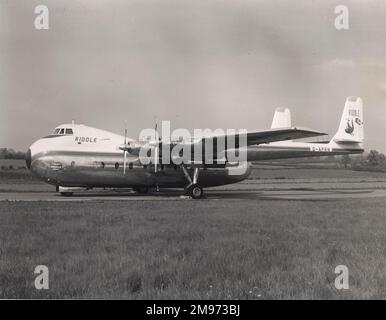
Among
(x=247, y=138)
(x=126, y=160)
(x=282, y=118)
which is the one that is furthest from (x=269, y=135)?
(x=126, y=160)

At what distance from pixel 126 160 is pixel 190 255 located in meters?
11.9

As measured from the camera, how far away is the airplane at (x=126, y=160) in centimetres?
1691

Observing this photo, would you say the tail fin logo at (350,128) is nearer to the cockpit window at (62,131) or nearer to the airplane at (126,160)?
the airplane at (126,160)

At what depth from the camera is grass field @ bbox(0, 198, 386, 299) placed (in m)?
5.01

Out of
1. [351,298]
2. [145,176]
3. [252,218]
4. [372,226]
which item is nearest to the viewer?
[351,298]

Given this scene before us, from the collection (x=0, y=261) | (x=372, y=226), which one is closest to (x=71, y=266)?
(x=0, y=261)

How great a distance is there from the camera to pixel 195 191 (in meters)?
Answer: 18.2

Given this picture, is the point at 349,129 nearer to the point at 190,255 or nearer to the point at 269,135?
the point at 269,135

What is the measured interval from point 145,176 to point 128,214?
24.6 ft

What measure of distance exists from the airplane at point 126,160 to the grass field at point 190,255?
6471 millimetres

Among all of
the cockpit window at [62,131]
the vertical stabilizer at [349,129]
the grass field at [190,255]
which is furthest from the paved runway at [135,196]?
the grass field at [190,255]
